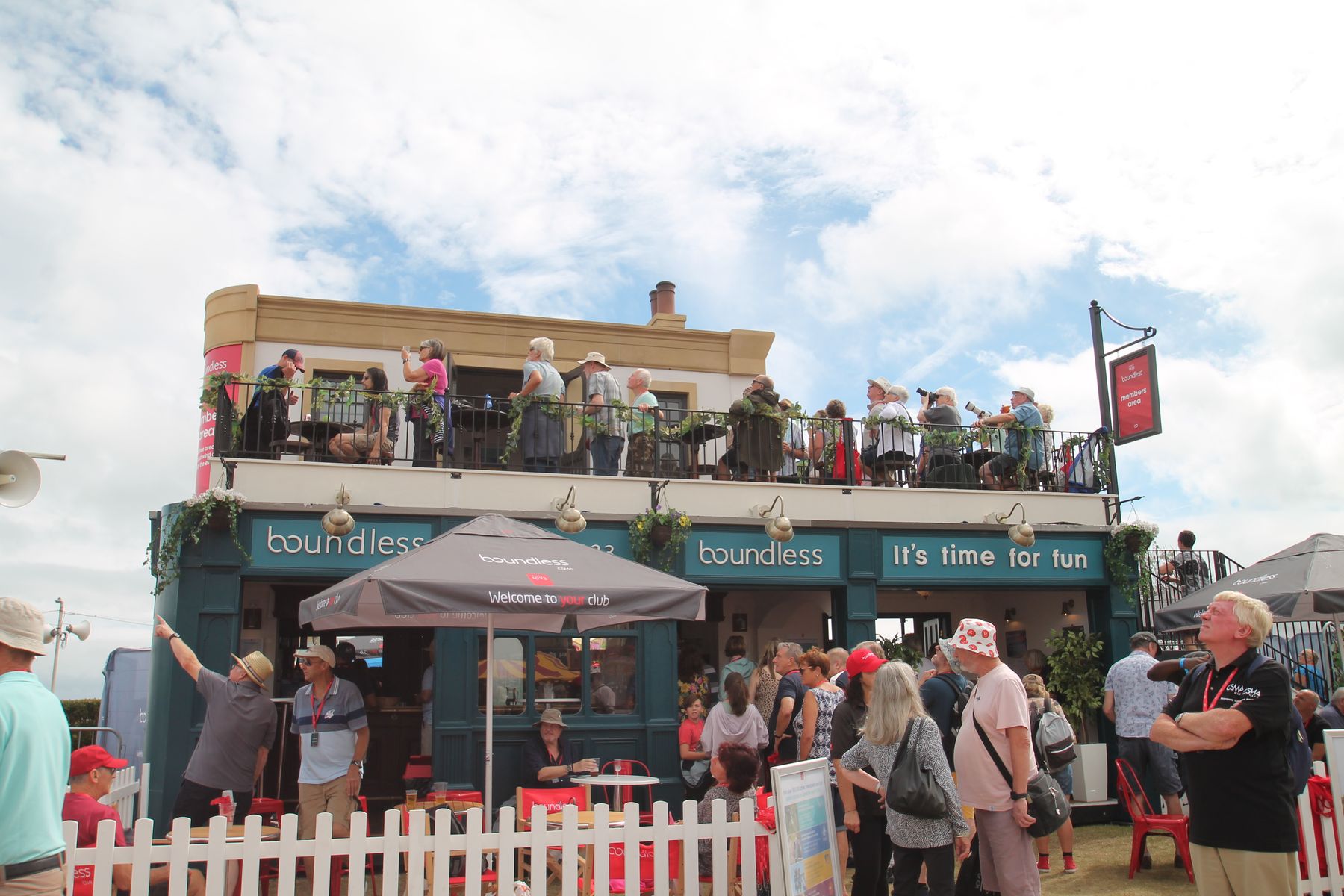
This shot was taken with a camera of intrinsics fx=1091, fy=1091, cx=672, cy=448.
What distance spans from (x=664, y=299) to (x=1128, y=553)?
8471mm

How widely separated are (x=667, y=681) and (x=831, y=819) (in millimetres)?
5536

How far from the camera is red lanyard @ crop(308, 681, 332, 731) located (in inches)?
305

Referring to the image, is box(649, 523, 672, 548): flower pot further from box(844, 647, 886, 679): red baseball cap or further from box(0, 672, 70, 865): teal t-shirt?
box(0, 672, 70, 865): teal t-shirt

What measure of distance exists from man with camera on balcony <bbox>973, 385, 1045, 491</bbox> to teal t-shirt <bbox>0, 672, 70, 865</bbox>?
11.3 metres

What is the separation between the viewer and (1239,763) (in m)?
4.72

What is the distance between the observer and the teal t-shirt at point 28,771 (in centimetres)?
383

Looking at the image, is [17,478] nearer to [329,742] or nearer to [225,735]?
[225,735]

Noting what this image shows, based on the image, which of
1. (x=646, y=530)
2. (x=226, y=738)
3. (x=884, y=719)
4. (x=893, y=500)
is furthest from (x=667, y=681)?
(x=884, y=719)

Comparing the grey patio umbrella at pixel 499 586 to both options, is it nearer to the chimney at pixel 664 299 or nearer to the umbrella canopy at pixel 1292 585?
the umbrella canopy at pixel 1292 585

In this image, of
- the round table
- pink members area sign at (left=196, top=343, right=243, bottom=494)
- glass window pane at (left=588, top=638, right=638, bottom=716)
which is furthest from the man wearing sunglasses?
pink members area sign at (left=196, top=343, right=243, bottom=494)

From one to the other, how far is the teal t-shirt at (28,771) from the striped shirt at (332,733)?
372cm

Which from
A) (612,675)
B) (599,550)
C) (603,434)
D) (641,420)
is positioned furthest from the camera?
(641,420)

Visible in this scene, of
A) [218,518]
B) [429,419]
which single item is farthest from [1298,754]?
[218,518]

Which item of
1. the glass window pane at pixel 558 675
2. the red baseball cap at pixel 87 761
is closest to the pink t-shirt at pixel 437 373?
the glass window pane at pixel 558 675
